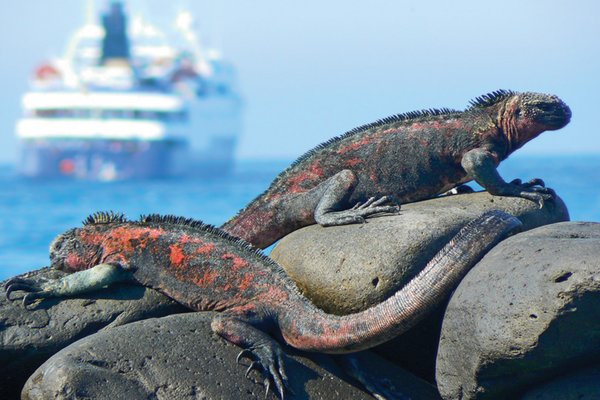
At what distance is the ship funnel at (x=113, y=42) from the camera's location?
59.7 metres

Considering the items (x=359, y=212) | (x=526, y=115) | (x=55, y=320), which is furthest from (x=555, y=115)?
(x=55, y=320)

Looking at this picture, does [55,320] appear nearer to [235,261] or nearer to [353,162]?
[235,261]

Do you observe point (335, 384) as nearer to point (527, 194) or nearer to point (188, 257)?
point (188, 257)

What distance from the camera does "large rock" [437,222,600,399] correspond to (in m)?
5.22

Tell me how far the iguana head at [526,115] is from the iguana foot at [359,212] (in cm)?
99

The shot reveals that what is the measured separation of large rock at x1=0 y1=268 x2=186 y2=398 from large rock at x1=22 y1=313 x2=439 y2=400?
0.39m

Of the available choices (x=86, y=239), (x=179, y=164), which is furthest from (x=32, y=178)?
(x=86, y=239)

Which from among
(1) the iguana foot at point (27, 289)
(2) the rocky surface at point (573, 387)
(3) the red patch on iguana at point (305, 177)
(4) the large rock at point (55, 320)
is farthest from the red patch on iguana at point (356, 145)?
(2) the rocky surface at point (573, 387)

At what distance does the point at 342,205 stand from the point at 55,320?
182 cm

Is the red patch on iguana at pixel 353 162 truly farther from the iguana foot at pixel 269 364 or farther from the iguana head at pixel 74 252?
the iguana foot at pixel 269 364

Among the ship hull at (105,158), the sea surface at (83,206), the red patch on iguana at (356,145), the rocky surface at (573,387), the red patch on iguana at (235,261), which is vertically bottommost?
the rocky surface at (573,387)

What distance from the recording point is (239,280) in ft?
20.8

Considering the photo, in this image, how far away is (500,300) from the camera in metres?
5.45

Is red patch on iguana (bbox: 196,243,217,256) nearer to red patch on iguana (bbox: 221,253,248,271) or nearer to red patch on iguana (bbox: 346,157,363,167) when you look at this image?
red patch on iguana (bbox: 221,253,248,271)
